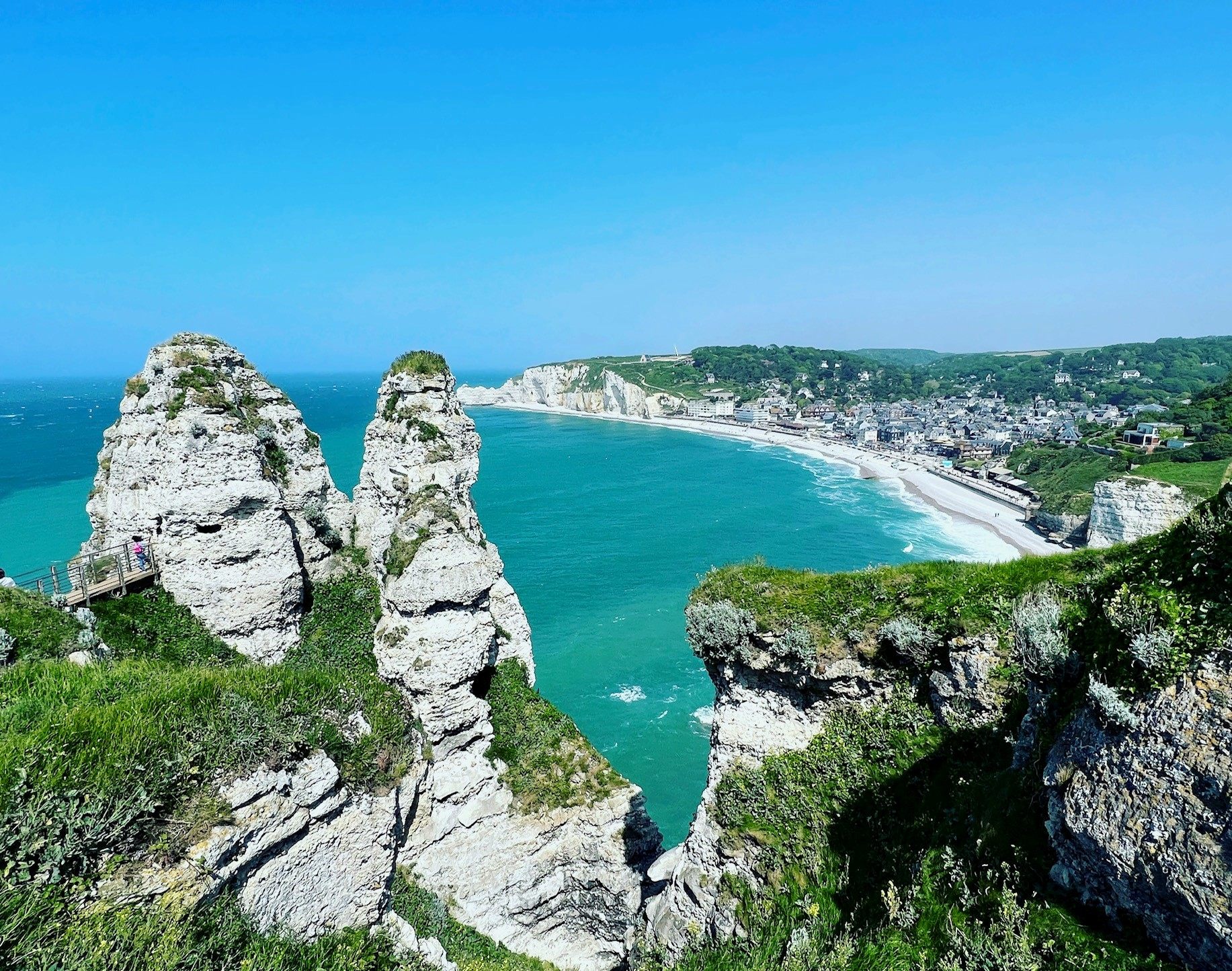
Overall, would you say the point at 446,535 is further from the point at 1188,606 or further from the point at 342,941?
the point at 1188,606

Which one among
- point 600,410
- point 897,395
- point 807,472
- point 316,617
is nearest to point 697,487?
point 807,472

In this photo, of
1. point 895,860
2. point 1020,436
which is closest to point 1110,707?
point 895,860

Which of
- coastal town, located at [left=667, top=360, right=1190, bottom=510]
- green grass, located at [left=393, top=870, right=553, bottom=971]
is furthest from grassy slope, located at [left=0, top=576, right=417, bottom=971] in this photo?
coastal town, located at [left=667, top=360, right=1190, bottom=510]

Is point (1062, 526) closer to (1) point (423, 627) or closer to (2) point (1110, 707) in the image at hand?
(1) point (423, 627)

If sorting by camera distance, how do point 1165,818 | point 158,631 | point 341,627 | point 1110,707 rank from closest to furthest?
point 1165,818, point 1110,707, point 158,631, point 341,627

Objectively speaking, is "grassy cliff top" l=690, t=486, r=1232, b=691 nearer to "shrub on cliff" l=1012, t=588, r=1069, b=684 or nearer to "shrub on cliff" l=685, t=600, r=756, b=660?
"shrub on cliff" l=685, t=600, r=756, b=660

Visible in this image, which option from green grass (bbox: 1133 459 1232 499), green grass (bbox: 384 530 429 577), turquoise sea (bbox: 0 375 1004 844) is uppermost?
green grass (bbox: 384 530 429 577)
